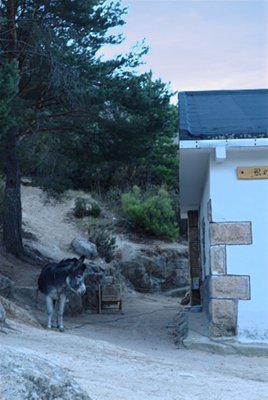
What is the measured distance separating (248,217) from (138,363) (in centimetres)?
324

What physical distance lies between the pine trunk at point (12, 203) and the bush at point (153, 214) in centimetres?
962

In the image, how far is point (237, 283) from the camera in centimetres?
883

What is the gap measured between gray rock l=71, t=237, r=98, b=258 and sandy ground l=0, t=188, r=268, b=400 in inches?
346

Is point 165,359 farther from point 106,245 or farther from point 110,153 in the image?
point 106,245

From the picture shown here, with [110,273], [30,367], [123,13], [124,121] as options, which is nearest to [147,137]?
[124,121]

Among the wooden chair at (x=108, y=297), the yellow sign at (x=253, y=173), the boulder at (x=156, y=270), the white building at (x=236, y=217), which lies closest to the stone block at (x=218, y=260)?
the white building at (x=236, y=217)

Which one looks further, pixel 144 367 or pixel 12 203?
pixel 12 203

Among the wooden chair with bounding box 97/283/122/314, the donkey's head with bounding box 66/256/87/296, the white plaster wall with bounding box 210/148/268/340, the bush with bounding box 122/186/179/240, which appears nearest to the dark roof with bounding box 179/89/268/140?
the white plaster wall with bounding box 210/148/268/340

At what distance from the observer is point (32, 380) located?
304cm

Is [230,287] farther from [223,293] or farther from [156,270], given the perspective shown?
[156,270]

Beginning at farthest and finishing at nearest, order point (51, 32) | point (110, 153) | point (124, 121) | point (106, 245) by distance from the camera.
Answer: point (106, 245)
point (110, 153)
point (124, 121)
point (51, 32)

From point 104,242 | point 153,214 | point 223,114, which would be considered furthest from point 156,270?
point 223,114

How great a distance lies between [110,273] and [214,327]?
10.9m

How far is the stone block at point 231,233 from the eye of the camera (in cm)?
893
